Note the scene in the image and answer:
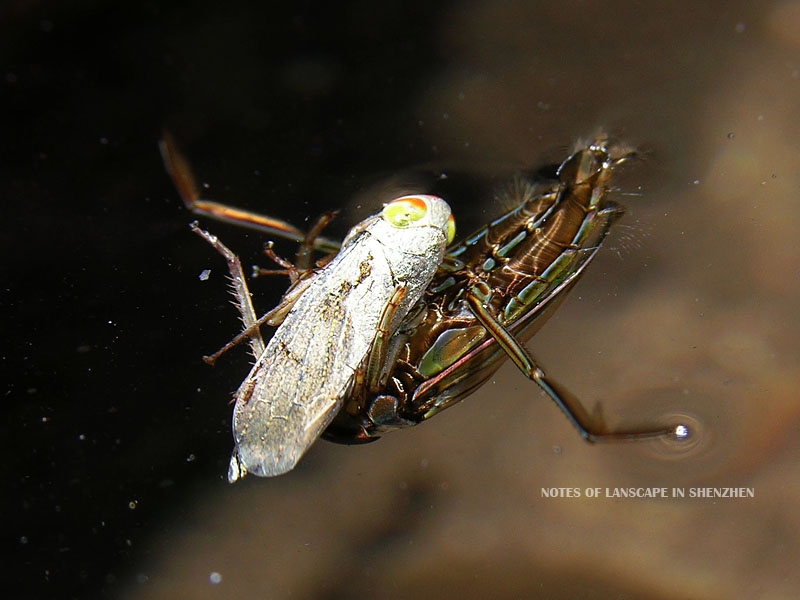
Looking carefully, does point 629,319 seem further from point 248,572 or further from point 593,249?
point 248,572

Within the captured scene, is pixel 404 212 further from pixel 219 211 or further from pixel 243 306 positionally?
pixel 219 211

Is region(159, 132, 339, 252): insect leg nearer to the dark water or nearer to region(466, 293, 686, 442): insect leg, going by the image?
the dark water

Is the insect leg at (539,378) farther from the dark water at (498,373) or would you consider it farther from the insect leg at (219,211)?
the insect leg at (219,211)

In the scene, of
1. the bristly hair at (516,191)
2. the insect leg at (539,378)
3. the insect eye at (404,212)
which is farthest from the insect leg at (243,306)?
the bristly hair at (516,191)

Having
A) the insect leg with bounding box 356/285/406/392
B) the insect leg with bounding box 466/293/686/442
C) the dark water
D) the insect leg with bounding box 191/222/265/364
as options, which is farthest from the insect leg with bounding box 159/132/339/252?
the insect leg with bounding box 466/293/686/442

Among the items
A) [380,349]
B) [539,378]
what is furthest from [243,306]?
[539,378]

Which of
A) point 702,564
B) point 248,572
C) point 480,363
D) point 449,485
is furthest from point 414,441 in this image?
point 702,564

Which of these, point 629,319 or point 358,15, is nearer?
point 629,319
